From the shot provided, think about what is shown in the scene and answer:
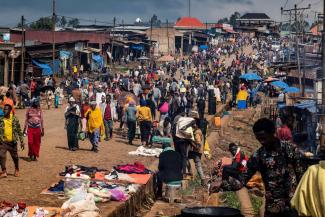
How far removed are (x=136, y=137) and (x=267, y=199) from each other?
15437mm

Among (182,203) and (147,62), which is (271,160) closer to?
(182,203)

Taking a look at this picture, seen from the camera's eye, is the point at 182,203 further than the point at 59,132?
No

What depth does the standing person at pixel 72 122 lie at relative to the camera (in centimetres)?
1642

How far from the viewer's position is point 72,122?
1656 cm

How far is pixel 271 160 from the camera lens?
18.2 ft

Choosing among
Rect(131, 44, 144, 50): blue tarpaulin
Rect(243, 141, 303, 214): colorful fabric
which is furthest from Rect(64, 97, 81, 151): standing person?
Rect(131, 44, 144, 50): blue tarpaulin

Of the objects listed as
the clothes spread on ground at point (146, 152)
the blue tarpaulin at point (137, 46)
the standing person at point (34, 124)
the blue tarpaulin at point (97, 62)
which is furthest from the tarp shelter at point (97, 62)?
the standing person at point (34, 124)

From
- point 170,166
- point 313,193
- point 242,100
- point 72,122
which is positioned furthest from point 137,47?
point 313,193

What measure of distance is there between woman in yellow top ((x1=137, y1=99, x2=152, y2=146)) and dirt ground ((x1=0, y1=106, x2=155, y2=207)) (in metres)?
0.43

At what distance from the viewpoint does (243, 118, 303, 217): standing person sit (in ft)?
18.0

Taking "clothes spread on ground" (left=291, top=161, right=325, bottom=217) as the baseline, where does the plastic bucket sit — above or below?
below

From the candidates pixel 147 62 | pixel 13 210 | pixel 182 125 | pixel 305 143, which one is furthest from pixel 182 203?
pixel 147 62

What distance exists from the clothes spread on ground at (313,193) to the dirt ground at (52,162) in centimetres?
661

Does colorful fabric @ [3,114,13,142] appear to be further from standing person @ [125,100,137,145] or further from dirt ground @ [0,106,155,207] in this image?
standing person @ [125,100,137,145]
